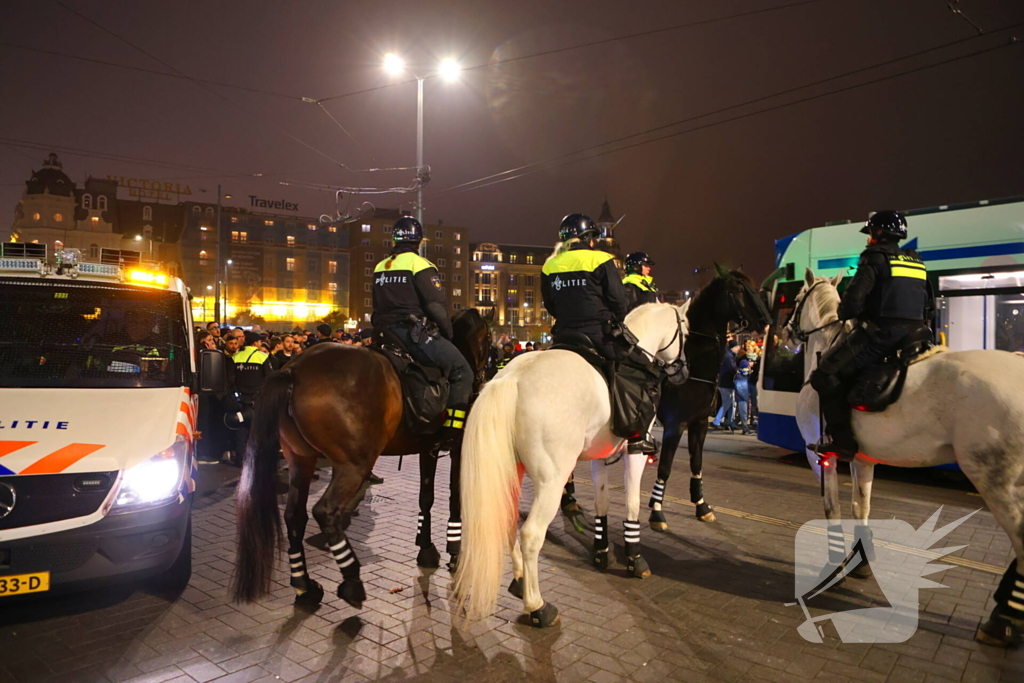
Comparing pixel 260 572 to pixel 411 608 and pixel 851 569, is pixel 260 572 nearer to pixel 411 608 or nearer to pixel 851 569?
pixel 411 608

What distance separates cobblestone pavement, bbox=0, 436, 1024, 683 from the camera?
3.75 m

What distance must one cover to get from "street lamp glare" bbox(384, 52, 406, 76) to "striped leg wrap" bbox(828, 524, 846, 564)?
14666mm

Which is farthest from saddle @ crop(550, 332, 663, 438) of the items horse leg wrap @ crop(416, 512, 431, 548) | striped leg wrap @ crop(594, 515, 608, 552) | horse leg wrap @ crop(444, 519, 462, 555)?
horse leg wrap @ crop(416, 512, 431, 548)

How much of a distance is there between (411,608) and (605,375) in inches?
91.9

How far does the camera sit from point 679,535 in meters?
6.66

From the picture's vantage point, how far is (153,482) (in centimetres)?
428

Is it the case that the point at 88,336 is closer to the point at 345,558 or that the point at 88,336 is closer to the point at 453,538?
the point at 345,558

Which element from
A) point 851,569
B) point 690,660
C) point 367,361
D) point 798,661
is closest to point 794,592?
point 851,569

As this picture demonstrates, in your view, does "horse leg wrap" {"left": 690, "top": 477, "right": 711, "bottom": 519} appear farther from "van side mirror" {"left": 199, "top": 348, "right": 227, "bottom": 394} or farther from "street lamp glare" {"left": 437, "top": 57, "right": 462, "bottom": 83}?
"street lamp glare" {"left": 437, "top": 57, "right": 462, "bottom": 83}

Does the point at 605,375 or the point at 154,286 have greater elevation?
the point at 154,286

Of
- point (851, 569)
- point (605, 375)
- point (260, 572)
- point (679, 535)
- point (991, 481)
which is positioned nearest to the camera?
point (991, 481)

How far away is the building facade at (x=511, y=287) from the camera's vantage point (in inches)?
4218

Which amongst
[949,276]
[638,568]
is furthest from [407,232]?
[949,276]

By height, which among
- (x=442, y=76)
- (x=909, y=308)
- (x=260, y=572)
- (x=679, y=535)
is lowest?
(x=679, y=535)
